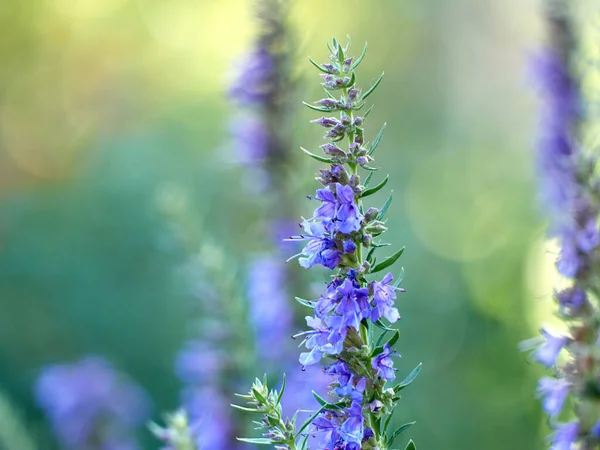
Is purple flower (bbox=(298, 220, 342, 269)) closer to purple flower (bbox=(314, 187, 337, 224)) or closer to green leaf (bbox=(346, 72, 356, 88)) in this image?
purple flower (bbox=(314, 187, 337, 224))

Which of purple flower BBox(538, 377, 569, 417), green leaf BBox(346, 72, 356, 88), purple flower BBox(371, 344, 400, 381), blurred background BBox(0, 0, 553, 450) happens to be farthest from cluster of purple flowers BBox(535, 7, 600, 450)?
blurred background BBox(0, 0, 553, 450)

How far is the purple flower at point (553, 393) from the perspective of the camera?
878 mm

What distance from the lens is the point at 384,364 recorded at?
773 millimetres

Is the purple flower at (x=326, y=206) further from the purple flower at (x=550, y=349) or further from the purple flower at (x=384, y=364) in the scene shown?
the purple flower at (x=550, y=349)

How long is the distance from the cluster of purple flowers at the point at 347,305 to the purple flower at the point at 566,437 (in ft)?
0.78

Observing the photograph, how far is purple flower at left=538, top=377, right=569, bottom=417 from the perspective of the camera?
2.88 ft

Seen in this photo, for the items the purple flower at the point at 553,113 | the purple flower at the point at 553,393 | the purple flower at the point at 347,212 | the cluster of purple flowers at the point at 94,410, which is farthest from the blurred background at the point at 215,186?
the purple flower at the point at 347,212

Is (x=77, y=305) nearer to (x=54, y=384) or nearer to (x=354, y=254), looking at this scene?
(x=54, y=384)

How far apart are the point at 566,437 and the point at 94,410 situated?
1.74 m

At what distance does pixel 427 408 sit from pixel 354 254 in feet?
8.05

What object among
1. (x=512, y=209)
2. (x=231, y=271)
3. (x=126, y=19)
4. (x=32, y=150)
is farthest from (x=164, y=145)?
(x=231, y=271)

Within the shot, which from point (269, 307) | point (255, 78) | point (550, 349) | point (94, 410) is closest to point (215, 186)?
point (94, 410)

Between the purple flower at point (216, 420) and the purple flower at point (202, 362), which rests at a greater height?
the purple flower at point (202, 362)

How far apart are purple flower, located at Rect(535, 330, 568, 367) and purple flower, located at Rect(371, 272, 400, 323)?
266mm
